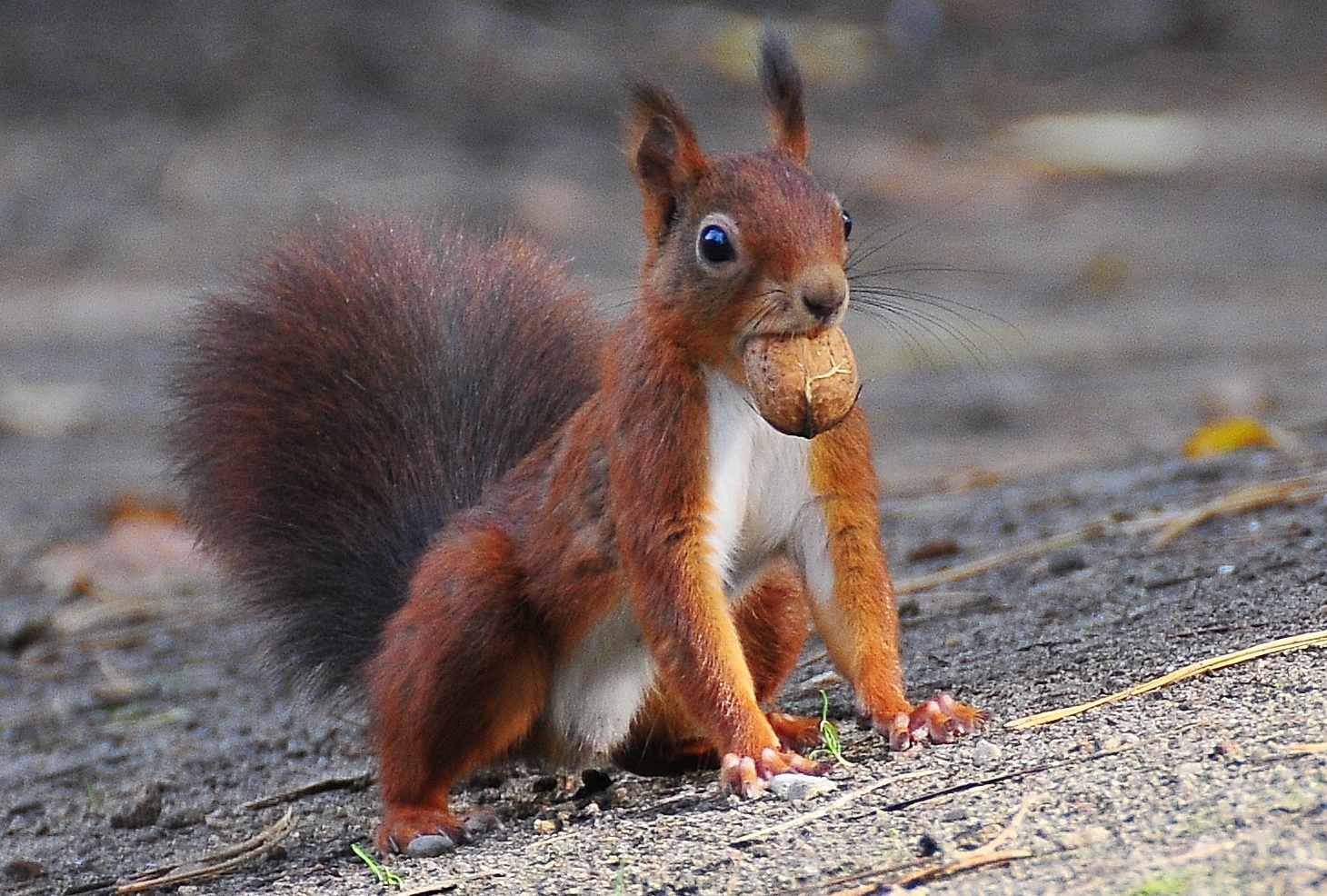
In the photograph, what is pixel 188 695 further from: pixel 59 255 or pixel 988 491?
pixel 59 255

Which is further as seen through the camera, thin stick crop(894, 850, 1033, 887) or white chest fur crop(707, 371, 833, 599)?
white chest fur crop(707, 371, 833, 599)

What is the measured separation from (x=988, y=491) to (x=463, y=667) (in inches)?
77.8

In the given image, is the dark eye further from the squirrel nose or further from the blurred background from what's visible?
the blurred background

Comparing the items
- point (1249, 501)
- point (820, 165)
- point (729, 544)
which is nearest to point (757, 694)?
point (729, 544)

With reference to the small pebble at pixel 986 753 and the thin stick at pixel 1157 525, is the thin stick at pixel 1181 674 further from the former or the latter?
the thin stick at pixel 1157 525

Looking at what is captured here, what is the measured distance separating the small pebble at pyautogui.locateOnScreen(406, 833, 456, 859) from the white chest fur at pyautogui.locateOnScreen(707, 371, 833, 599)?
1.50ft

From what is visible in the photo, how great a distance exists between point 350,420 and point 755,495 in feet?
2.49

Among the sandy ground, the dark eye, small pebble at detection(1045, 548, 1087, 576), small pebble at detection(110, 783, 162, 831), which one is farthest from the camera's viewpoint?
→ small pebble at detection(1045, 548, 1087, 576)

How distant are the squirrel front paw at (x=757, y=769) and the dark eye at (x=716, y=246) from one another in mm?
552

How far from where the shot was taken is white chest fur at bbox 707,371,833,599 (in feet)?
7.23

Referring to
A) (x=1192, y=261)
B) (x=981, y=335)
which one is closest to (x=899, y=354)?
(x=981, y=335)

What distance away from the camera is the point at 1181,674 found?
2145 mm

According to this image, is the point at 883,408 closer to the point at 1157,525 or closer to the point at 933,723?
the point at 1157,525

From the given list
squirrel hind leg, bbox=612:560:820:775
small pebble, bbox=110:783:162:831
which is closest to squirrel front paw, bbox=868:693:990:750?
squirrel hind leg, bbox=612:560:820:775
